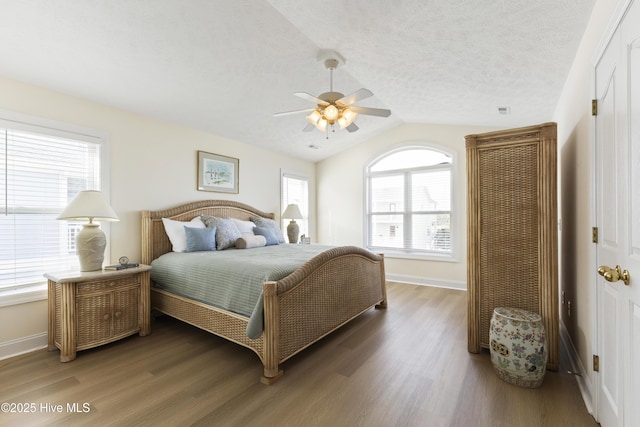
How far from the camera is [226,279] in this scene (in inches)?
92.4

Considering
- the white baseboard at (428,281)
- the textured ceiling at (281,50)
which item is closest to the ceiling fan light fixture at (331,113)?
the textured ceiling at (281,50)

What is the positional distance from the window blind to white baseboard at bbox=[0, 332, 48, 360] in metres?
0.46

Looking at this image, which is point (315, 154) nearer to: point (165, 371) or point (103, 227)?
point (103, 227)

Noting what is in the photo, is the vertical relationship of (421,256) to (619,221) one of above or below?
below

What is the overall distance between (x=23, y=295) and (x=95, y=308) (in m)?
0.65

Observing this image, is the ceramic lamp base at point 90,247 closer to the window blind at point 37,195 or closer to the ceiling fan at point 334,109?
the window blind at point 37,195

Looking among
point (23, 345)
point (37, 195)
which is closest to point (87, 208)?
point (37, 195)

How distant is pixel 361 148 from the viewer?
217 inches

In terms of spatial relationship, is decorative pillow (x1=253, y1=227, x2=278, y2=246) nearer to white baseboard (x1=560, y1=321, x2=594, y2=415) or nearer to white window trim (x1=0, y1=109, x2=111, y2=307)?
white window trim (x1=0, y1=109, x2=111, y2=307)

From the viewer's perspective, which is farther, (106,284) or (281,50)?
(281,50)

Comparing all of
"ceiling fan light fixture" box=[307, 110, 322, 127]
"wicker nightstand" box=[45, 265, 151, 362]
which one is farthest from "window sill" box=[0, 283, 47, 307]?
"ceiling fan light fixture" box=[307, 110, 322, 127]

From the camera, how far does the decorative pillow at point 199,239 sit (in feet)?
10.7

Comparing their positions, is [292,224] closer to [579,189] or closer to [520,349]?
[520,349]

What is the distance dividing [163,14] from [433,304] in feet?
13.4
